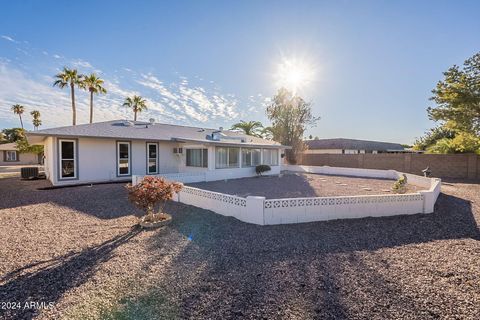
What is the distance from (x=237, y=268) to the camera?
3.89 metres

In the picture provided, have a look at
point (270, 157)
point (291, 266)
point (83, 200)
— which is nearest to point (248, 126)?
point (270, 157)

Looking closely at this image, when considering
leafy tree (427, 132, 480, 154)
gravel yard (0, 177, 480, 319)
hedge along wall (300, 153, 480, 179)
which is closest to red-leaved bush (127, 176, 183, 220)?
gravel yard (0, 177, 480, 319)

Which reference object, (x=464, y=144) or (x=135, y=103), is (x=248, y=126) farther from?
(x=464, y=144)

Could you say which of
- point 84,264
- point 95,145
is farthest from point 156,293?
point 95,145

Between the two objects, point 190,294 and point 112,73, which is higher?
point 112,73

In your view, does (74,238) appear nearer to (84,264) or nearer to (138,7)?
(84,264)

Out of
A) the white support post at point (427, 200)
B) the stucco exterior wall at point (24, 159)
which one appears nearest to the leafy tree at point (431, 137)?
the white support post at point (427, 200)

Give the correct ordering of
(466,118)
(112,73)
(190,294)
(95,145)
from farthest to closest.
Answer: (466,118) < (112,73) < (95,145) < (190,294)

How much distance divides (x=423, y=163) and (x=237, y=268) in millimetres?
21315

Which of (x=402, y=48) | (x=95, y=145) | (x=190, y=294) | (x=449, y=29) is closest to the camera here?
(x=190, y=294)

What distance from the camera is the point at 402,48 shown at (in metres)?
11.8

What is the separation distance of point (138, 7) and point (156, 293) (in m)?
11.3

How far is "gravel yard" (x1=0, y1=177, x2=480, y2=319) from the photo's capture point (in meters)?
2.87

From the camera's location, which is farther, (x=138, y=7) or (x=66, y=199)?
(x=138, y=7)
